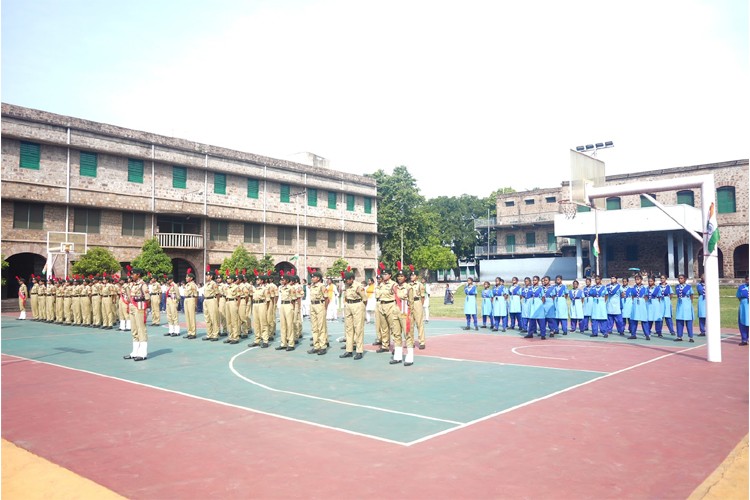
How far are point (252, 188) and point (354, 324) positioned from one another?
27.5 m

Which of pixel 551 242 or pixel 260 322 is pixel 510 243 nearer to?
pixel 551 242

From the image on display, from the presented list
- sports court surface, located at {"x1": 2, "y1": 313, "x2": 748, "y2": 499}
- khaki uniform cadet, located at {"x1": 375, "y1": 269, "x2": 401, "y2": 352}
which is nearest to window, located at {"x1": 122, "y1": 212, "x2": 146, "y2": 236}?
sports court surface, located at {"x1": 2, "y1": 313, "x2": 748, "y2": 499}

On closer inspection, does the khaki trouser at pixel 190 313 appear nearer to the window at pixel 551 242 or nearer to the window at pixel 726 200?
the window at pixel 726 200

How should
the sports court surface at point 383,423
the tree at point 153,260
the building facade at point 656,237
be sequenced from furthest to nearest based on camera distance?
Answer: the building facade at point 656,237
the tree at point 153,260
the sports court surface at point 383,423

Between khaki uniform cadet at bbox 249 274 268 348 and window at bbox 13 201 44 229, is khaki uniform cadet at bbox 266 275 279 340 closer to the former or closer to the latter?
khaki uniform cadet at bbox 249 274 268 348

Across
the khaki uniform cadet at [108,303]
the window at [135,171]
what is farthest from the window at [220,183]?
the khaki uniform cadet at [108,303]

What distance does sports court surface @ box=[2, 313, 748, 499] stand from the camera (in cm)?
489

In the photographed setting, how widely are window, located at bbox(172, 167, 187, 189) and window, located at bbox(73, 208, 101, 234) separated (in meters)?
5.05

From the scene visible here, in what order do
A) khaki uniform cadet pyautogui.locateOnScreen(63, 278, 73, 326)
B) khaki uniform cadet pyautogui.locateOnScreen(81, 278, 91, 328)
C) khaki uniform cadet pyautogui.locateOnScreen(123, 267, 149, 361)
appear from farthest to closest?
khaki uniform cadet pyautogui.locateOnScreen(63, 278, 73, 326) → khaki uniform cadet pyautogui.locateOnScreen(81, 278, 91, 328) → khaki uniform cadet pyautogui.locateOnScreen(123, 267, 149, 361)

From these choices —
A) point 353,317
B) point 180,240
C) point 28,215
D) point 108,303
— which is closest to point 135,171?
point 180,240

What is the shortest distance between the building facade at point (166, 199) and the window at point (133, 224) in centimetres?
6

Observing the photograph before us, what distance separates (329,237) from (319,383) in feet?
111

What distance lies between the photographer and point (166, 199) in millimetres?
33125

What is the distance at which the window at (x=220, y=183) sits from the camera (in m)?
35.8
